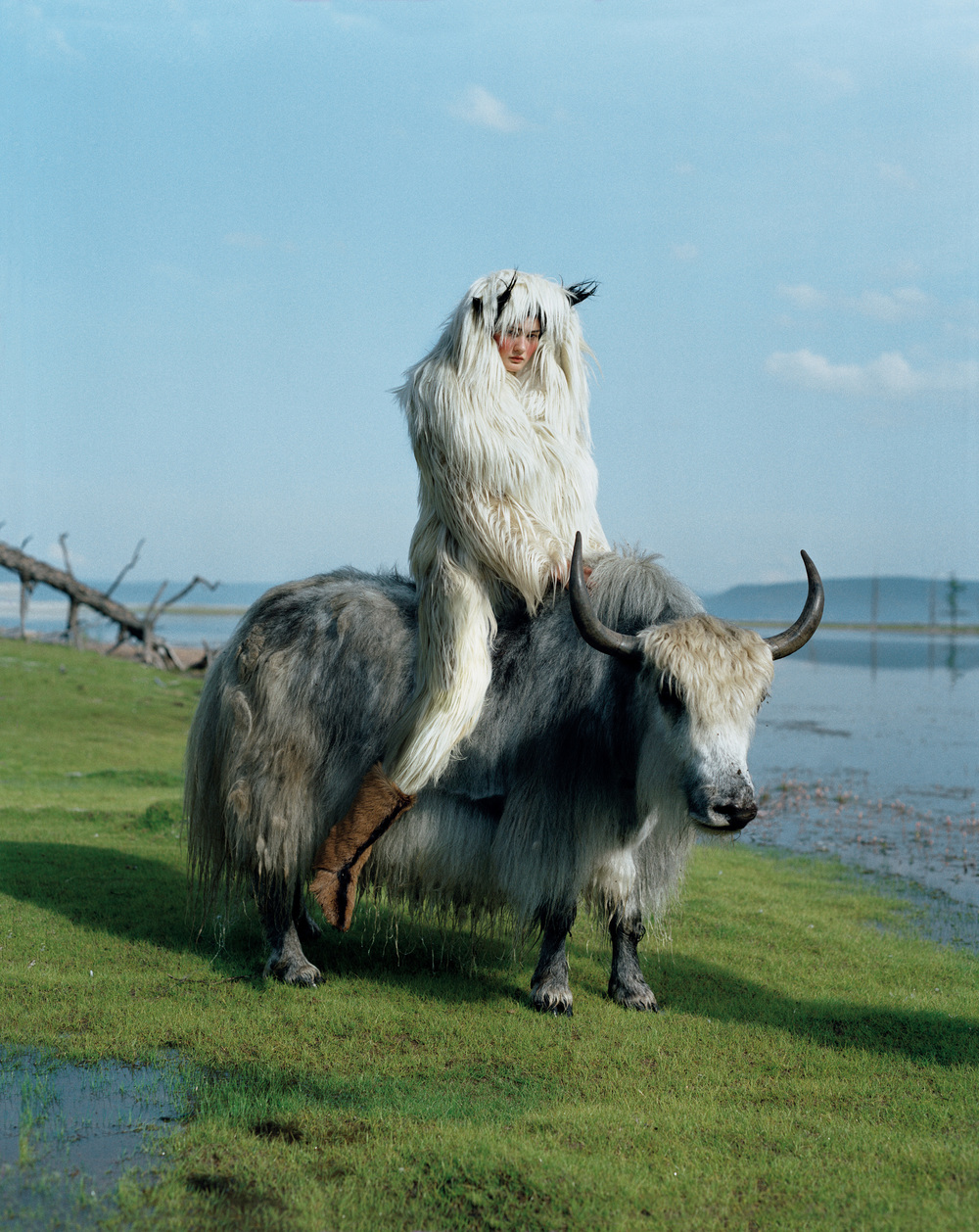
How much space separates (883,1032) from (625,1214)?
2201mm

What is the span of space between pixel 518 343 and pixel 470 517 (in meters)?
0.95

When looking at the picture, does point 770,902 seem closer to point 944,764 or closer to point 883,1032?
point 883,1032

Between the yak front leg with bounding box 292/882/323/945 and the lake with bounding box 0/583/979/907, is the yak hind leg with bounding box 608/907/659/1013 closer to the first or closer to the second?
the yak front leg with bounding box 292/882/323/945

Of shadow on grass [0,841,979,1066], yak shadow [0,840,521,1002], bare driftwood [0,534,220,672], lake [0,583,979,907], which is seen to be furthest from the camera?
bare driftwood [0,534,220,672]

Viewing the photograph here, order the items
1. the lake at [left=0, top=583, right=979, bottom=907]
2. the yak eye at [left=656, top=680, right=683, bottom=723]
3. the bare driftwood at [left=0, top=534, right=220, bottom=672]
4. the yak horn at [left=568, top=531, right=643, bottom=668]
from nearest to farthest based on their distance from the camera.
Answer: the yak eye at [left=656, top=680, right=683, bottom=723] → the yak horn at [left=568, top=531, right=643, bottom=668] → the lake at [left=0, top=583, right=979, bottom=907] → the bare driftwood at [left=0, top=534, right=220, bottom=672]

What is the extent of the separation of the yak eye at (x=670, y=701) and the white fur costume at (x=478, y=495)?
879 mm

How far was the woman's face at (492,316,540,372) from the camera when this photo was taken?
5.02 meters

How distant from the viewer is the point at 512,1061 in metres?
4.16

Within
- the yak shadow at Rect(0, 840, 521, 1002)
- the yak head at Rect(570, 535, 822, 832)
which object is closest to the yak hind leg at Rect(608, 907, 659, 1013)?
the yak shadow at Rect(0, 840, 521, 1002)

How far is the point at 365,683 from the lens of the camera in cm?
512

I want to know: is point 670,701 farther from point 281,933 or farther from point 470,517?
point 281,933

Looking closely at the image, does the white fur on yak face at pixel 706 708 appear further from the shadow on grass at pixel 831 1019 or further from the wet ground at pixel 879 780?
the shadow on grass at pixel 831 1019

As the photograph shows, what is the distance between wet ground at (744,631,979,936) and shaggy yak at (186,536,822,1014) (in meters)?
0.47

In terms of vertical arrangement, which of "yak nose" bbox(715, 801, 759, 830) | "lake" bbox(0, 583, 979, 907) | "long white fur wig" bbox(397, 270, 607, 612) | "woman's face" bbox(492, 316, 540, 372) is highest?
"woman's face" bbox(492, 316, 540, 372)
